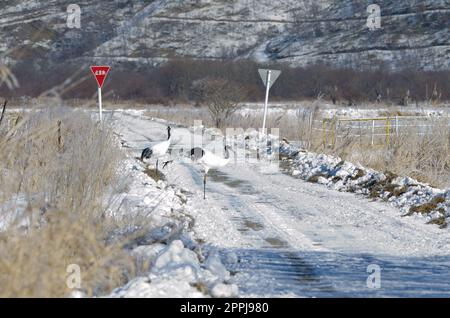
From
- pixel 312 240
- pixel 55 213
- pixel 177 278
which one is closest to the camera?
pixel 177 278

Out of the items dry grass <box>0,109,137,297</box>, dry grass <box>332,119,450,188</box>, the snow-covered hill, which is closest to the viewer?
dry grass <box>0,109,137,297</box>

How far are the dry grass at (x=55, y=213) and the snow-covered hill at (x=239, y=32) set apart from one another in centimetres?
8391

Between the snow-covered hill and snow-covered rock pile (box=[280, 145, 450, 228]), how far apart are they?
75833 millimetres

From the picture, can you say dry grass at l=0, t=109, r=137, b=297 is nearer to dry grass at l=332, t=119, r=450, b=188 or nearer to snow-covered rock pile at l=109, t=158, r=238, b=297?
snow-covered rock pile at l=109, t=158, r=238, b=297

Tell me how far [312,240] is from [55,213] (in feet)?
12.9

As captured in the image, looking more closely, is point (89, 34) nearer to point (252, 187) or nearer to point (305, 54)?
point (305, 54)

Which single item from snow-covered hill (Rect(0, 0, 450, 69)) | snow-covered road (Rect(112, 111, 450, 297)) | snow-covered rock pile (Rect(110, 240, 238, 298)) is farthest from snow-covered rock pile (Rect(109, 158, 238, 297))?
snow-covered hill (Rect(0, 0, 450, 69))

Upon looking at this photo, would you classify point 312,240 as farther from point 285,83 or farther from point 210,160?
point 285,83

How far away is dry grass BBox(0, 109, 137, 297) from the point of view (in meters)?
4.73

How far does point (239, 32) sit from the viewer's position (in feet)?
407

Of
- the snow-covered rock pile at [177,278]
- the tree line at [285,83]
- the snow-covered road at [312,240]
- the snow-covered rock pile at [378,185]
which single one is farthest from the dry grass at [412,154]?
the tree line at [285,83]

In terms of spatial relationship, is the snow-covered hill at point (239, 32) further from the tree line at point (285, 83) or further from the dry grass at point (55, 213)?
the dry grass at point (55, 213)

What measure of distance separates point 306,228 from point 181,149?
1133 cm

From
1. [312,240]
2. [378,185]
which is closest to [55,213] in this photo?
[312,240]
